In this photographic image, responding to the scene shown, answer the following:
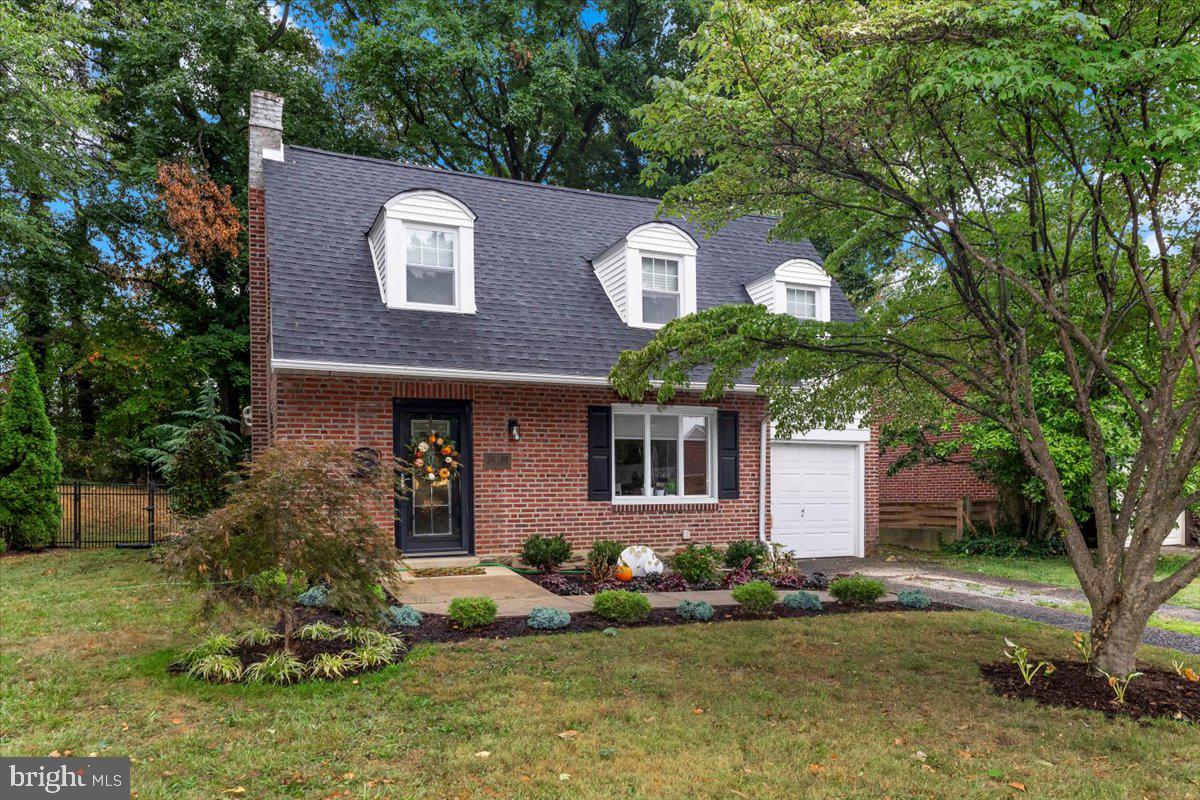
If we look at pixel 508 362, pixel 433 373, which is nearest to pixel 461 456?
pixel 433 373

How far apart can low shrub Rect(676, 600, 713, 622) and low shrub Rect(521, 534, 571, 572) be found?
10.1 ft

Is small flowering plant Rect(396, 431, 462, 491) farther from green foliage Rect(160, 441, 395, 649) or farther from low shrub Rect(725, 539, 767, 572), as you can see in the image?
green foliage Rect(160, 441, 395, 649)

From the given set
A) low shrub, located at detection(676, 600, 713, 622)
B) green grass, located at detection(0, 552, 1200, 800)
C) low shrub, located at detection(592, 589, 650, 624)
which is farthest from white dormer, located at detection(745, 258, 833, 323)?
green grass, located at detection(0, 552, 1200, 800)

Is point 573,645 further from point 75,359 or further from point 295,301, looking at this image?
point 75,359

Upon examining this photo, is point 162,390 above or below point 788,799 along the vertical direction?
above

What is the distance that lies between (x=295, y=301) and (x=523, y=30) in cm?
1597

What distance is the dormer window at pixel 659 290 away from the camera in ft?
41.4

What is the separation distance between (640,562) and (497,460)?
8.47 feet

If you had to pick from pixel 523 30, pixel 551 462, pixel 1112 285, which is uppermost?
pixel 523 30

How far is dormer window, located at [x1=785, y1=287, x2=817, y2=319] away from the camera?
13.6 m

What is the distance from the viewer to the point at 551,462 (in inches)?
438

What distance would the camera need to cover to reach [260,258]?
11.7 m

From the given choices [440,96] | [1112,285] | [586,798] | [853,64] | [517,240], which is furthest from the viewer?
[440,96]

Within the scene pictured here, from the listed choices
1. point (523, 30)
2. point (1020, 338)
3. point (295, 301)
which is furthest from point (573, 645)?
point (523, 30)
